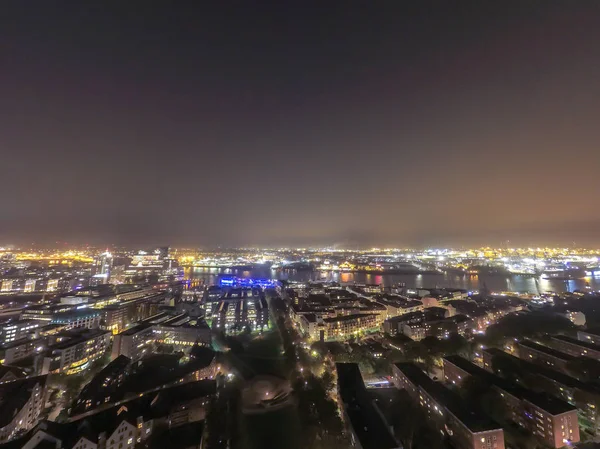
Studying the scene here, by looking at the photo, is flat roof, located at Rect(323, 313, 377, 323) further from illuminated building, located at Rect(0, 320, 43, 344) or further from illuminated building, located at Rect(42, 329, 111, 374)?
illuminated building, located at Rect(0, 320, 43, 344)

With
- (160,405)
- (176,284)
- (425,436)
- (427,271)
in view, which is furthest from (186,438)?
(427,271)

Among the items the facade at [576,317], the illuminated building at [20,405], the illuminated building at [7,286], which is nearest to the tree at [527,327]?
the facade at [576,317]

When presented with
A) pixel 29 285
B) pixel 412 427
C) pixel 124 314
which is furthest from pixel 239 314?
pixel 29 285

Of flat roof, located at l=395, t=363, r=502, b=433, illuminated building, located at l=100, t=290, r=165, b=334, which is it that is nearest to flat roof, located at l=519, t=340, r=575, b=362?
flat roof, located at l=395, t=363, r=502, b=433

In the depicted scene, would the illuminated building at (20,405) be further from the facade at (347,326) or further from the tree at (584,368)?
the tree at (584,368)

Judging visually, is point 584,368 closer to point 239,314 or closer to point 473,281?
point 239,314

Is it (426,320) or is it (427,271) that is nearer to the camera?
(426,320)

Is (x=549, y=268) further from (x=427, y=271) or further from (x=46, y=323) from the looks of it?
(x=46, y=323)
